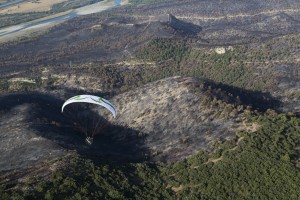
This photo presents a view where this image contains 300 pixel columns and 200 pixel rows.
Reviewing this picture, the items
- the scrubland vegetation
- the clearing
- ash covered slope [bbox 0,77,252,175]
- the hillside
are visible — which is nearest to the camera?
the scrubland vegetation

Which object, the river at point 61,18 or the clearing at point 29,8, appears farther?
the clearing at point 29,8

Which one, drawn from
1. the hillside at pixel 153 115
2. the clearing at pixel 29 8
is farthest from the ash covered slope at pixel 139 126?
the clearing at pixel 29 8

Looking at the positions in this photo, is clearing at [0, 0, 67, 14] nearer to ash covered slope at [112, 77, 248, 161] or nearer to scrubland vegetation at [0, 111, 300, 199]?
ash covered slope at [112, 77, 248, 161]

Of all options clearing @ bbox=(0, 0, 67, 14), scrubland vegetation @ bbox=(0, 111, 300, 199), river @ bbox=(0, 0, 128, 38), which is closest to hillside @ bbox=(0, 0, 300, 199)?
scrubland vegetation @ bbox=(0, 111, 300, 199)

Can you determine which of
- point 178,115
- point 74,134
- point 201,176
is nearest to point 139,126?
point 178,115

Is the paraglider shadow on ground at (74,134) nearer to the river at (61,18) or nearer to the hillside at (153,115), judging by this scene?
the hillside at (153,115)

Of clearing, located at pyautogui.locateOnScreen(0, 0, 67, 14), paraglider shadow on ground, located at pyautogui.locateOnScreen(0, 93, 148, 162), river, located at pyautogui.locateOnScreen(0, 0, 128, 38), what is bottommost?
paraglider shadow on ground, located at pyautogui.locateOnScreen(0, 93, 148, 162)

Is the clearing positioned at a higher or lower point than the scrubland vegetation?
higher
